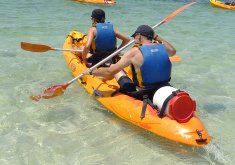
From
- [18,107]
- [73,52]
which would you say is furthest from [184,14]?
[18,107]

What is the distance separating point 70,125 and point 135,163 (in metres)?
1.22

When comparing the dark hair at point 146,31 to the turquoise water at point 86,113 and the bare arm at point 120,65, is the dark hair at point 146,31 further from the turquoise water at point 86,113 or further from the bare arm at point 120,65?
the turquoise water at point 86,113

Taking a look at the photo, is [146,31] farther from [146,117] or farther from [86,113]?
[86,113]

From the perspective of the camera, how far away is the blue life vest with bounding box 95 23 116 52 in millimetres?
5719

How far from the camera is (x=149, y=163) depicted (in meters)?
3.96

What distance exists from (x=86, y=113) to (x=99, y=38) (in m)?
1.37

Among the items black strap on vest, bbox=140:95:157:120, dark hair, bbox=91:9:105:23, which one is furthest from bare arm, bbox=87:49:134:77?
dark hair, bbox=91:9:105:23

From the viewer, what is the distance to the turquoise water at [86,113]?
4.08m

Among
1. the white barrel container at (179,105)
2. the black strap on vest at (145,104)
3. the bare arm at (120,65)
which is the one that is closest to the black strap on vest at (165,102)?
the white barrel container at (179,105)

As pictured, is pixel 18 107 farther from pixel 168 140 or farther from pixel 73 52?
pixel 168 140

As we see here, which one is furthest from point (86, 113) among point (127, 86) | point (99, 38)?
point (99, 38)

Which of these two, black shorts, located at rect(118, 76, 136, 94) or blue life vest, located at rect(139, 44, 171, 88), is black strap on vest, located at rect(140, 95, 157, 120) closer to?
blue life vest, located at rect(139, 44, 171, 88)

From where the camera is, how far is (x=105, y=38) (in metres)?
5.79

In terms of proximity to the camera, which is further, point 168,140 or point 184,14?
point 184,14
